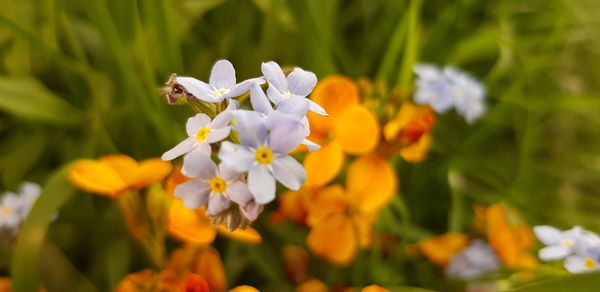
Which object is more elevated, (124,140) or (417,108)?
(417,108)

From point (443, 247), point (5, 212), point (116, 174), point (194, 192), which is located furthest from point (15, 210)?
point (443, 247)

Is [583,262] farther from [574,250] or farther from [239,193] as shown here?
[239,193]

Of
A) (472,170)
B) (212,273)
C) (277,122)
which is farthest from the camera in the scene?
(472,170)

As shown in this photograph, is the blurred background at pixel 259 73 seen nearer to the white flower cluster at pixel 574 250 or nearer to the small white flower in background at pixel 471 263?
the small white flower in background at pixel 471 263

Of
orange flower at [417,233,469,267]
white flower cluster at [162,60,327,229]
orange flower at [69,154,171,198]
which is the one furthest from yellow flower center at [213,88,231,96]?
orange flower at [417,233,469,267]

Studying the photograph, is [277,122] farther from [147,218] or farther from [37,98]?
[37,98]

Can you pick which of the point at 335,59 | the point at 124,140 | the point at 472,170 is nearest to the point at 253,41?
the point at 335,59
